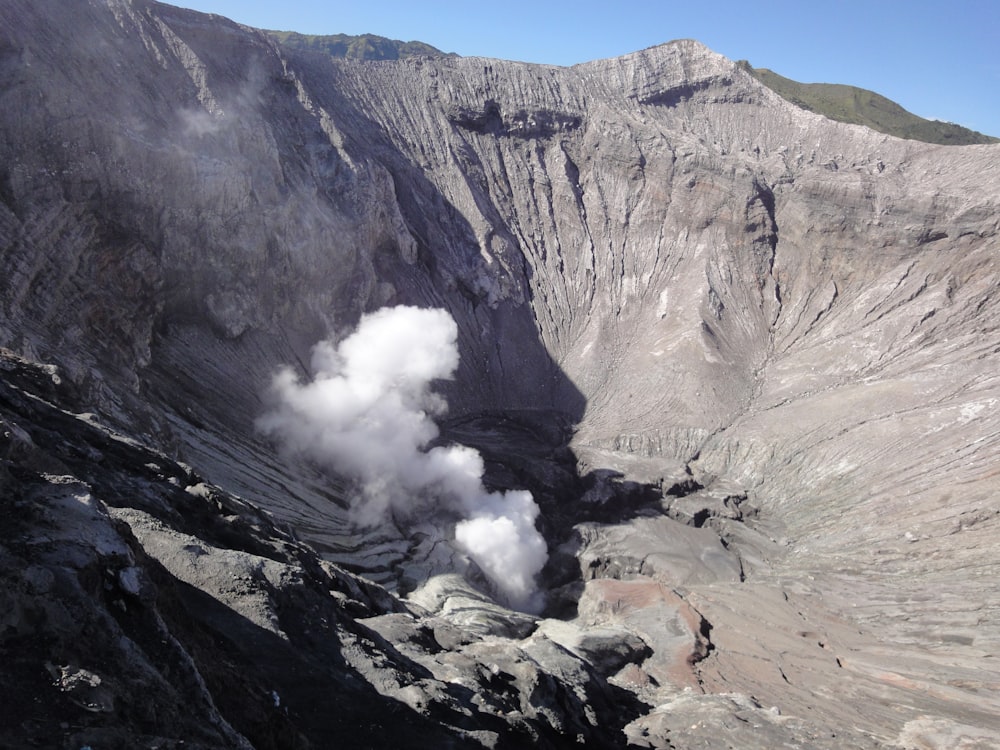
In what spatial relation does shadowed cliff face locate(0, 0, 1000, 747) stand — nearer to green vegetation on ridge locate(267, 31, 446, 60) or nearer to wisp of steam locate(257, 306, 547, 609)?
wisp of steam locate(257, 306, 547, 609)

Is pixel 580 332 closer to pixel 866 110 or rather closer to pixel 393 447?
pixel 393 447

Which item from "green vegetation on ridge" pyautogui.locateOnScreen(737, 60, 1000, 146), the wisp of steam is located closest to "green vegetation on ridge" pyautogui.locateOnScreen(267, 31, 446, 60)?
"green vegetation on ridge" pyautogui.locateOnScreen(737, 60, 1000, 146)

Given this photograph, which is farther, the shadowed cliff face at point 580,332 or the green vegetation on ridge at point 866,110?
the green vegetation on ridge at point 866,110

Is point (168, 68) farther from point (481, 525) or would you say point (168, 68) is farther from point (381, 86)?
point (481, 525)

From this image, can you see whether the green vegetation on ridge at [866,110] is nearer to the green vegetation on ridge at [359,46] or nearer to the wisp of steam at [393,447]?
the green vegetation on ridge at [359,46]

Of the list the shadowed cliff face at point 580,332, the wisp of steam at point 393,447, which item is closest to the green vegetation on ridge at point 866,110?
the shadowed cliff face at point 580,332

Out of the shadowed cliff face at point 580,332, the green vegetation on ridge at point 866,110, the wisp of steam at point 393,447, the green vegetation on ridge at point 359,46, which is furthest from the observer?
the green vegetation on ridge at point 359,46
